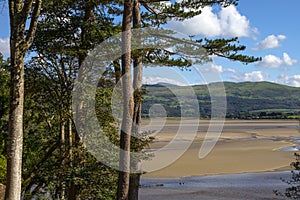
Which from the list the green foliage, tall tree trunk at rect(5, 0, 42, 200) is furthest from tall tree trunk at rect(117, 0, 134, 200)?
the green foliage

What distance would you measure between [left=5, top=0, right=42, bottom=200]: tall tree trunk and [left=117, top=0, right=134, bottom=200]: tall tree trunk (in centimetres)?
335

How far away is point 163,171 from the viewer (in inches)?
1150

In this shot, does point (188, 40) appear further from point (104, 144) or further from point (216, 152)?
point (216, 152)

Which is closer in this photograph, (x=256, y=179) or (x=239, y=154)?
(x=256, y=179)

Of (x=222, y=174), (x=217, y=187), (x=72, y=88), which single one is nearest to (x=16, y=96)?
(x=72, y=88)

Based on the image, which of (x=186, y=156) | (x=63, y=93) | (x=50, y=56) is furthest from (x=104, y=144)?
(x=186, y=156)

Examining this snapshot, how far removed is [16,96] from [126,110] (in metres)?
3.57

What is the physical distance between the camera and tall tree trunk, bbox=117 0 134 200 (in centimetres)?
991

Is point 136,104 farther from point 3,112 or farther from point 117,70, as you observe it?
point 3,112

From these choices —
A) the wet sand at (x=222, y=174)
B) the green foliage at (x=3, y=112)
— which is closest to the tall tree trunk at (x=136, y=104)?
the wet sand at (x=222, y=174)

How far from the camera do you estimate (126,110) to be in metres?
10.0

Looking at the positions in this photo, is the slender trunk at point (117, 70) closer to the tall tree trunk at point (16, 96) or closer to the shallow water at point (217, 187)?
the tall tree trunk at point (16, 96)

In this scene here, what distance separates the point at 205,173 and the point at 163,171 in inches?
119

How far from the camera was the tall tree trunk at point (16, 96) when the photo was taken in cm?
673
